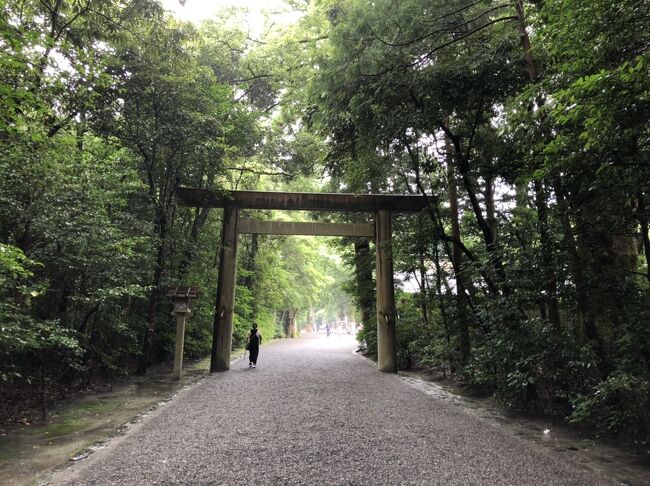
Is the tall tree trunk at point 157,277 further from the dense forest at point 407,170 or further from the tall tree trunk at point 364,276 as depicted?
the tall tree trunk at point 364,276

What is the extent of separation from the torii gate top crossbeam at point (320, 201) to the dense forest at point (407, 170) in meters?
0.77

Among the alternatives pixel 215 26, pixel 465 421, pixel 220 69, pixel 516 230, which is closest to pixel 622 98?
pixel 516 230

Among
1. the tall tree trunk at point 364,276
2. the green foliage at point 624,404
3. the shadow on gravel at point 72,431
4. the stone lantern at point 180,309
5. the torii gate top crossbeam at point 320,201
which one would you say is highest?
the torii gate top crossbeam at point 320,201

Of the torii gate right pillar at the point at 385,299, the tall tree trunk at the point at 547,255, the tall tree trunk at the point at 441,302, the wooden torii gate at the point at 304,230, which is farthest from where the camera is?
the torii gate right pillar at the point at 385,299

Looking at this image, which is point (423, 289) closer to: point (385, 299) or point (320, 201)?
point (385, 299)

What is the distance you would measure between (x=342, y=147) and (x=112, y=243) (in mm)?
5087

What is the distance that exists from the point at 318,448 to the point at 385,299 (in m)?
7.15

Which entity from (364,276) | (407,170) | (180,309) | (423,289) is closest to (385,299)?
(423,289)

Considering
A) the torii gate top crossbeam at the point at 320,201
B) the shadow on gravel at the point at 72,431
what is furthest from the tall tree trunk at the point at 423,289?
the shadow on gravel at the point at 72,431

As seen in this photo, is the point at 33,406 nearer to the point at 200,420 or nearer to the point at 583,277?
the point at 200,420

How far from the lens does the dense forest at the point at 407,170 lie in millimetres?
3857

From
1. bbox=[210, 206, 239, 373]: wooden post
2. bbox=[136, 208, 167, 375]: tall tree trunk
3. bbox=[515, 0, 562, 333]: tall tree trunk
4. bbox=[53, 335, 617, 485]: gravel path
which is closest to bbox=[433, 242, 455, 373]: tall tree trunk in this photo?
bbox=[53, 335, 617, 485]: gravel path

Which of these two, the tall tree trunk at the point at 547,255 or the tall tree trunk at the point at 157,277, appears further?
the tall tree trunk at the point at 157,277

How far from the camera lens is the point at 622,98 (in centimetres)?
310
